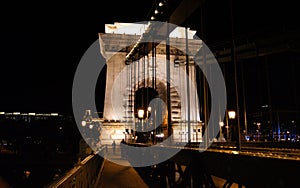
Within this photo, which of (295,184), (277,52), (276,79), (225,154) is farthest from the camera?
(276,79)

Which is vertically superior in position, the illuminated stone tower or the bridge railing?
the illuminated stone tower

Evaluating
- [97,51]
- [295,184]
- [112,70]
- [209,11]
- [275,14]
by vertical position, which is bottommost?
[295,184]

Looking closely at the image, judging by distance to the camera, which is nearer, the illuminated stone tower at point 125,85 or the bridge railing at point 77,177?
the bridge railing at point 77,177

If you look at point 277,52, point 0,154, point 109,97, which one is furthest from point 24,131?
point 277,52

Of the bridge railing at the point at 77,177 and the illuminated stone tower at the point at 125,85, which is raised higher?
the illuminated stone tower at the point at 125,85

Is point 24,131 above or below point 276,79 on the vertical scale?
below

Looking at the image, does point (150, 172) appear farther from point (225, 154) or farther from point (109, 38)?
point (109, 38)

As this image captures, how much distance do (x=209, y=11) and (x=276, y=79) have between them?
19.3 meters

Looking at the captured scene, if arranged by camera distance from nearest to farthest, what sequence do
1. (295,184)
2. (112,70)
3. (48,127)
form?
(295,184) < (112,70) < (48,127)

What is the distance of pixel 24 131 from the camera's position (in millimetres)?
58156

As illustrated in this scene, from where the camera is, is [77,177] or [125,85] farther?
[125,85]

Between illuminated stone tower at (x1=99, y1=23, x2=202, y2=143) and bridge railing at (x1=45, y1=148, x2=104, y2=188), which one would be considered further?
illuminated stone tower at (x1=99, y1=23, x2=202, y2=143)

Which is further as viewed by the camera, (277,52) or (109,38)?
(109,38)

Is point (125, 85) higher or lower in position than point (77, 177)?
higher
